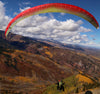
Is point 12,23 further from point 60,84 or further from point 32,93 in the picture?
point 32,93

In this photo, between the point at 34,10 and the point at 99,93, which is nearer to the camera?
Result: the point at 34,10

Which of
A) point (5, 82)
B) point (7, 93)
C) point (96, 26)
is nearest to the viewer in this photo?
point (96, 26)

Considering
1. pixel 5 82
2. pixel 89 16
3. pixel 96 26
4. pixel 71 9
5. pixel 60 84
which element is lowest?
pixel 5 82

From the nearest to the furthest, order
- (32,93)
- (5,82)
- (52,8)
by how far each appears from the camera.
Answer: (52,8) → (32,93) → (5,82)

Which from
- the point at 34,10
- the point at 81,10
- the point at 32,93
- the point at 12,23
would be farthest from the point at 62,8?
the point at 32,93

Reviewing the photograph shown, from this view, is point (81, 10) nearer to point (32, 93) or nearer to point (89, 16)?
point (89, 16)

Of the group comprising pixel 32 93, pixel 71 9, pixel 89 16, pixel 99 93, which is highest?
pixel 71 9

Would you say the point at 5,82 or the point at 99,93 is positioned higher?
the point at 99,93

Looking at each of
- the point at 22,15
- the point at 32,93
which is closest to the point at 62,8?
the point at 22,15

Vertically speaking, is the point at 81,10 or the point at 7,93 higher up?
the point at 81,10
